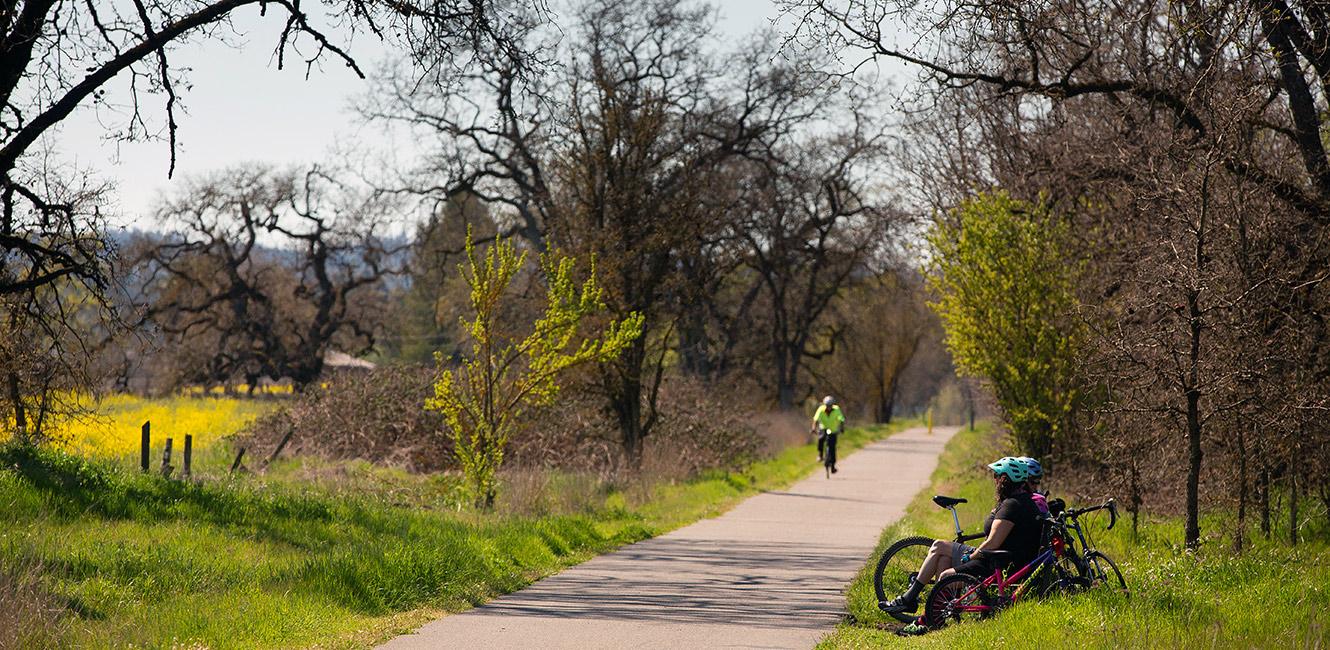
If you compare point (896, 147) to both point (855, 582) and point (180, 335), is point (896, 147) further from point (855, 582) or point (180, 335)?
point (180, 335)

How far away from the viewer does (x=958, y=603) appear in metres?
8.33

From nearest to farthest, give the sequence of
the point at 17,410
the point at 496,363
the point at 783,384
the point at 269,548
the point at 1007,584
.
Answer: the point at 1007,584 < the point at 269,548 < the point at 17,410 < the point at 496,363 < the point at 783,384

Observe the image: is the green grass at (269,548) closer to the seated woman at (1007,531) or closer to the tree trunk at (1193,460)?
the seated woman at (1007,531)

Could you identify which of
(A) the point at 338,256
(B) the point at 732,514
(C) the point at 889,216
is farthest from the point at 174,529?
(A) the point at 338,256

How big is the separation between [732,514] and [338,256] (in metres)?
37.1

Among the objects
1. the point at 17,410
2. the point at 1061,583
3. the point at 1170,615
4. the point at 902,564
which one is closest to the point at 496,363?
the point at 17,410

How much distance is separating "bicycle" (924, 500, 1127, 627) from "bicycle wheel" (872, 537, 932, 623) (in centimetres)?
41

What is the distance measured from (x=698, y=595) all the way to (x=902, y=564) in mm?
1905

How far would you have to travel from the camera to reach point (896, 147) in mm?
28938

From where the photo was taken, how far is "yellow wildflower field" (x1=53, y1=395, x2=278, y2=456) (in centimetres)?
2444

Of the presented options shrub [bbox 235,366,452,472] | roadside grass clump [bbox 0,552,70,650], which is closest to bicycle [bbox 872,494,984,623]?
roadside grass clump [bbox 0,552,70,650]

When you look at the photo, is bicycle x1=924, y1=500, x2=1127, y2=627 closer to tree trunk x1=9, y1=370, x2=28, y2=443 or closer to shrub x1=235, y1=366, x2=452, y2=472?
tree trunk x1=9, y1=370, x2=28, y2=443

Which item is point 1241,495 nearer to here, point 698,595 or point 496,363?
point 698,595

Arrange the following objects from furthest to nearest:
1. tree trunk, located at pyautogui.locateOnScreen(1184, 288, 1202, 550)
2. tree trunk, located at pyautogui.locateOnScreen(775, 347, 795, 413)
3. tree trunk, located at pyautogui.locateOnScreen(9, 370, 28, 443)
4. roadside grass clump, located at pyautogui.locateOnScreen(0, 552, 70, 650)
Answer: tree trunk, located at pyautogui.locateOnScreen(775, 347, 795, 413) → tree trunk, located at pyautogui.locateOnScreen(9, 370, 28, 443) → tree trunk, located at pyautogui.locateOnScreen(1184, 288, 1202, 550) → roadside grass clump, located at pyautogui.locateOnScreen(0, 552, 70, 650)
